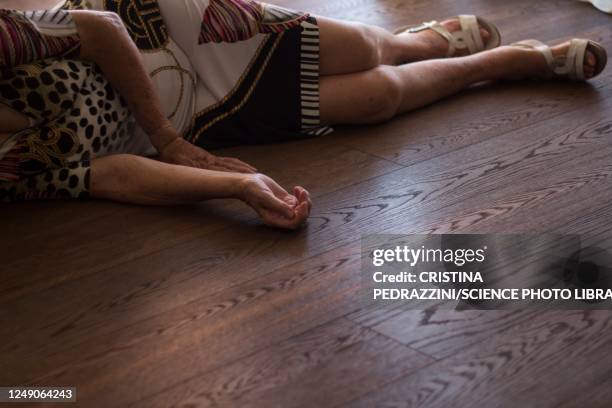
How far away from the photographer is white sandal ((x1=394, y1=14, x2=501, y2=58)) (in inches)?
102

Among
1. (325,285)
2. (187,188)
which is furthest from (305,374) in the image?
(187,188)

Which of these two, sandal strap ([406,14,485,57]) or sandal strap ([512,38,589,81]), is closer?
sandal strap ([512,38,589,81])

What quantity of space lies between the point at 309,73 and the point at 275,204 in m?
0.48

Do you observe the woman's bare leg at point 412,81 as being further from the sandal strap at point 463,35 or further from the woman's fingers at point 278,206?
the woman's fingers at point 278,206

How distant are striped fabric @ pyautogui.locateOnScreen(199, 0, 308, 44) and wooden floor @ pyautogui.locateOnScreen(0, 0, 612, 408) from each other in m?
0.26

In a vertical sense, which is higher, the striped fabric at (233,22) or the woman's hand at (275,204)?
the striped fabric at (233,22)

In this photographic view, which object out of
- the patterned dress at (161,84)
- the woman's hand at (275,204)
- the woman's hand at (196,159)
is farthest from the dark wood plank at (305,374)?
the patterned dress at (161,84)

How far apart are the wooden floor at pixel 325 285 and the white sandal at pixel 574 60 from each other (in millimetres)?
77

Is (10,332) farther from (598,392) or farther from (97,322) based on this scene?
(598,392)

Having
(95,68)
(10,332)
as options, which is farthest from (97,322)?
(95,68)

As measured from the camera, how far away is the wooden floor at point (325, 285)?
1350 millimetres

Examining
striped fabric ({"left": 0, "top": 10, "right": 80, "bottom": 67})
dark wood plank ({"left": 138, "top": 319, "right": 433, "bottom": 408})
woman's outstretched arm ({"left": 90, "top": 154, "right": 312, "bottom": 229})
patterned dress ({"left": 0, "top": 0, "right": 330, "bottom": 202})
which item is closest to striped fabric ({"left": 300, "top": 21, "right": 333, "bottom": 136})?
patterned dress ({"left": 0, "top": 0, "right": 330, "bottom": 202})

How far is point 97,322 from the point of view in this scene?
155 cm

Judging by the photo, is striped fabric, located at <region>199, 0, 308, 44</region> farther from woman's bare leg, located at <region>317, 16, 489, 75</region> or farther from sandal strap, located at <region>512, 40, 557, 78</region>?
sandal strap, located at <region>512, 40, 557, 78</region>
